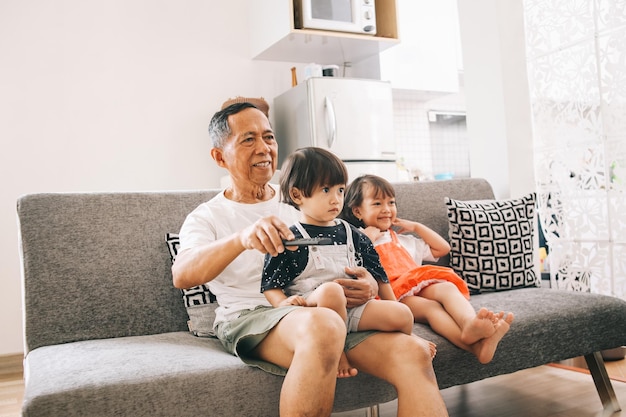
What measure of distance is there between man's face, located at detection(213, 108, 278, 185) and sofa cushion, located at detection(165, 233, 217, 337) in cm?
35

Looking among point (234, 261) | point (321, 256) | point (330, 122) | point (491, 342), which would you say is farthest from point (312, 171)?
point (330, 122)

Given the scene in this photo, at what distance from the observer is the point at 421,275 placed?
1919 mm

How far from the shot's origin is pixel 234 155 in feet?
5.75

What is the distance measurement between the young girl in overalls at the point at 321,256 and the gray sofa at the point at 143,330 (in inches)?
7.5

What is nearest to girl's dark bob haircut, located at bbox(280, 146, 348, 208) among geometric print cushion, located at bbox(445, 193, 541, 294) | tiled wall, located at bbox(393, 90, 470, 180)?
geometric print cushion, located at bbox(445, 193, 541, 294)

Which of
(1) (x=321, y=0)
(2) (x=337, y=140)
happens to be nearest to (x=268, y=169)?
(2) (x=337, y=140)

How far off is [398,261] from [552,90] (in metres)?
1.33

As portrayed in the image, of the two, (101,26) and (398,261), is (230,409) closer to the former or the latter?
(398,261)

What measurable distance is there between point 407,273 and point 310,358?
0.75m

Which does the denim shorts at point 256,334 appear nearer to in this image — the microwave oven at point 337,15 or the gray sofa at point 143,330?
the gray sofa at point 143,330

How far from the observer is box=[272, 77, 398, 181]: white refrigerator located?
146 inches

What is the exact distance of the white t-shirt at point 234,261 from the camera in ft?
5.31

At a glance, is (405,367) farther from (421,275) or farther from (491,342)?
(421,275)

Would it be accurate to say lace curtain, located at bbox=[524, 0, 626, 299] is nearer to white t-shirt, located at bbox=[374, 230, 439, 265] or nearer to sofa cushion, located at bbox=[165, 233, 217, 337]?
white t-shirt, located at bbox=[374, 230, 439, 265]
